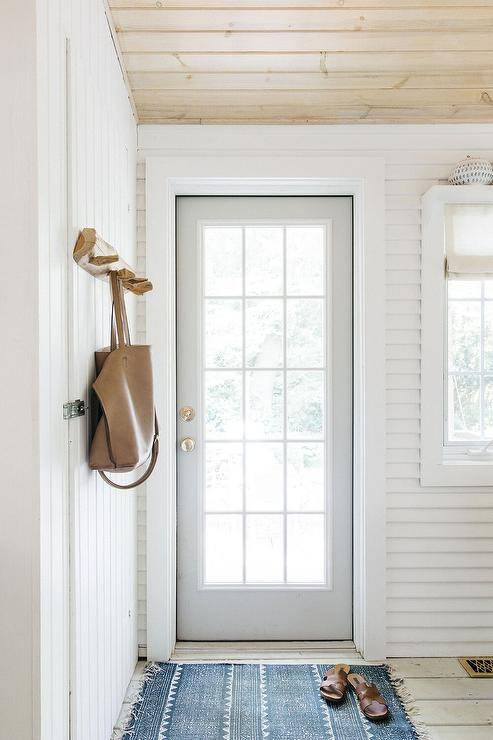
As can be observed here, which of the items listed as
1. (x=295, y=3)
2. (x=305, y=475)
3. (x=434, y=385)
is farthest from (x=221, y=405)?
(x=295, y=3)

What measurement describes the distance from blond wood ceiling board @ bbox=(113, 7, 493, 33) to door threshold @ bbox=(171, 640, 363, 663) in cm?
241

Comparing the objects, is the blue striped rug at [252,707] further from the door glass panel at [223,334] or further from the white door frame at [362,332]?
the door glass panel at [223,334]

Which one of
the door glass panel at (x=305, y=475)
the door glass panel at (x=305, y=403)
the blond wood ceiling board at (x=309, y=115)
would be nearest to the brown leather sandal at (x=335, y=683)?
the door glass panel at (x=305, y=475)

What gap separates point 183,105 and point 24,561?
6.04 ft

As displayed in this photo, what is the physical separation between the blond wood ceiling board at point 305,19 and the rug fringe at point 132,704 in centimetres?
240

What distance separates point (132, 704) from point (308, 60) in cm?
243

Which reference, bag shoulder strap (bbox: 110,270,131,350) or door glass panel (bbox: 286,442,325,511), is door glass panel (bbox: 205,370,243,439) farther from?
bag shoulder strap (bbox: 110,270,131,350)

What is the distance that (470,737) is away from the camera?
188cm

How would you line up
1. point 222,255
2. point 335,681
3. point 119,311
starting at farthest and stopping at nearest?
1. point 222,255
2. point 335,681
3. point 119,311

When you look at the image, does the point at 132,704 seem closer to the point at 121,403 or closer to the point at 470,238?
the point at 121,403

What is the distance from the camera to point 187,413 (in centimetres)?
246


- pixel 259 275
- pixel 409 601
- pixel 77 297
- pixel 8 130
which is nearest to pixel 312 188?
pixel 259 275

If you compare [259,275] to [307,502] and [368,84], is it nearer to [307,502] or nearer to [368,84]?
[368,84]

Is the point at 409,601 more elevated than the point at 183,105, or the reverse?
the point at 183,105
